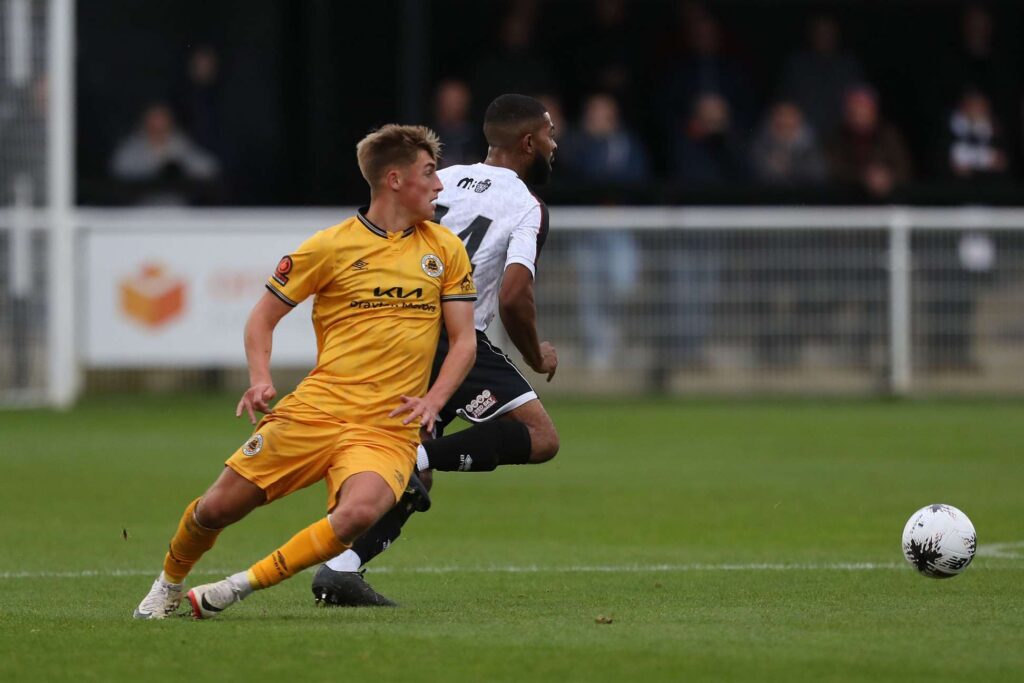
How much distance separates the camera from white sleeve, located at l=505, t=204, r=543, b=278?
7.95m

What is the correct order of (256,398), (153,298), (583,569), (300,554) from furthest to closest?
(153,298) < (583,569) < (300,554) < (256,398)

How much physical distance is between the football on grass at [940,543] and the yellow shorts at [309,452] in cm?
213

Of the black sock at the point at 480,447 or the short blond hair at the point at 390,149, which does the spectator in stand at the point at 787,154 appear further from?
the short blond hair at the point at 390,149

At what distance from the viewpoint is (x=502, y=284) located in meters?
7.95

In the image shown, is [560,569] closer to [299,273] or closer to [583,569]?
[583,569]

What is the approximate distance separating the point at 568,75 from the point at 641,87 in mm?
986

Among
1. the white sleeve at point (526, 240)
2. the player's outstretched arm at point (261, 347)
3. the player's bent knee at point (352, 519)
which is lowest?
the player's bent knee at point (352, 519)

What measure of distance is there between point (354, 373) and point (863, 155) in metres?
13.9

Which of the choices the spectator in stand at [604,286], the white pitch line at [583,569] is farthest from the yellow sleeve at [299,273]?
the spectator in stand at [604,286]

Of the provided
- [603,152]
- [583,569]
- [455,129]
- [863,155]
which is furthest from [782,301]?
[583,569]

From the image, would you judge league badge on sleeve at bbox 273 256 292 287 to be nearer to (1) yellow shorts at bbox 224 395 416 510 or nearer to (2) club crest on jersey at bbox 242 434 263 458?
(1) yellow shorts at bbox 224 395 416 510

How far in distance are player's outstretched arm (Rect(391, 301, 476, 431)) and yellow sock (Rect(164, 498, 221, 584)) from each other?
2.50 ft

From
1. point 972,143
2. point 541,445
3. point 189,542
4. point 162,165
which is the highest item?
point 972,143

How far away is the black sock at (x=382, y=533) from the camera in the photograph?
750 centimetres
